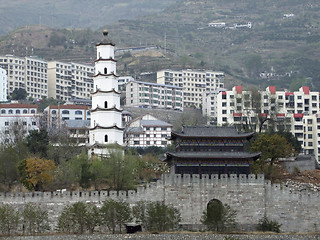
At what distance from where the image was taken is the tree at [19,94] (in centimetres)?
15525

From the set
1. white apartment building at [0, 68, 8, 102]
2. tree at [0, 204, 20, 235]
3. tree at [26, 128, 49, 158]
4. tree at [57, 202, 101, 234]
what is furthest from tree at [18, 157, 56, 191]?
white apartment building at [0, 68, 8, 102]

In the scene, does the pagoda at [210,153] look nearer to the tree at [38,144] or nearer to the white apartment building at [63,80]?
the tree at [38,144]

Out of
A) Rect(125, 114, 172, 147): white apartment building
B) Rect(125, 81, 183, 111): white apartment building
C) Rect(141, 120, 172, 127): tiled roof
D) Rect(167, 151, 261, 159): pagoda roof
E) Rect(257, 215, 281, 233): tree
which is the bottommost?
Rect(257, 215, 281, 233): tree

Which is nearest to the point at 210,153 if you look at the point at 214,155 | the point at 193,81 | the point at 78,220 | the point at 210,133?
the point at 214,155

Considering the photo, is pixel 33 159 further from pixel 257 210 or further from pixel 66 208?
pixel 257 210

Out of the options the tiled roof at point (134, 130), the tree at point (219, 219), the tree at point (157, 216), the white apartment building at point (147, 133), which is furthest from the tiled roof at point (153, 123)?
the tree at point (219, 219)

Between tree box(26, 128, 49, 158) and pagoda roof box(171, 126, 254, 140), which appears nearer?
pagoda roof box(171, 126, 254, 140)

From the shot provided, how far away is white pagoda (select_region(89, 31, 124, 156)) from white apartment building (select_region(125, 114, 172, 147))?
3447cm

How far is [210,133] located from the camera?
7638 cm

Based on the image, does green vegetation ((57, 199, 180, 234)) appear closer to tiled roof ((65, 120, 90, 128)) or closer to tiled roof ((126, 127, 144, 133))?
tiled roof ((65, 120, 90, 128))

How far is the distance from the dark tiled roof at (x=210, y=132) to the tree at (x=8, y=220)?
54.7ft

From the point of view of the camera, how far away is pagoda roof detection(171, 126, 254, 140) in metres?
75.6

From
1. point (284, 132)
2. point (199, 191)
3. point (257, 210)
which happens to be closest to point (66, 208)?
point (199, 191)

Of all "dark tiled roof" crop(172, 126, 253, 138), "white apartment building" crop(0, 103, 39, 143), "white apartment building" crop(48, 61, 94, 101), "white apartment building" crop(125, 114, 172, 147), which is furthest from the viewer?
"white apartment building" crop(48, 61, 94, 101)
